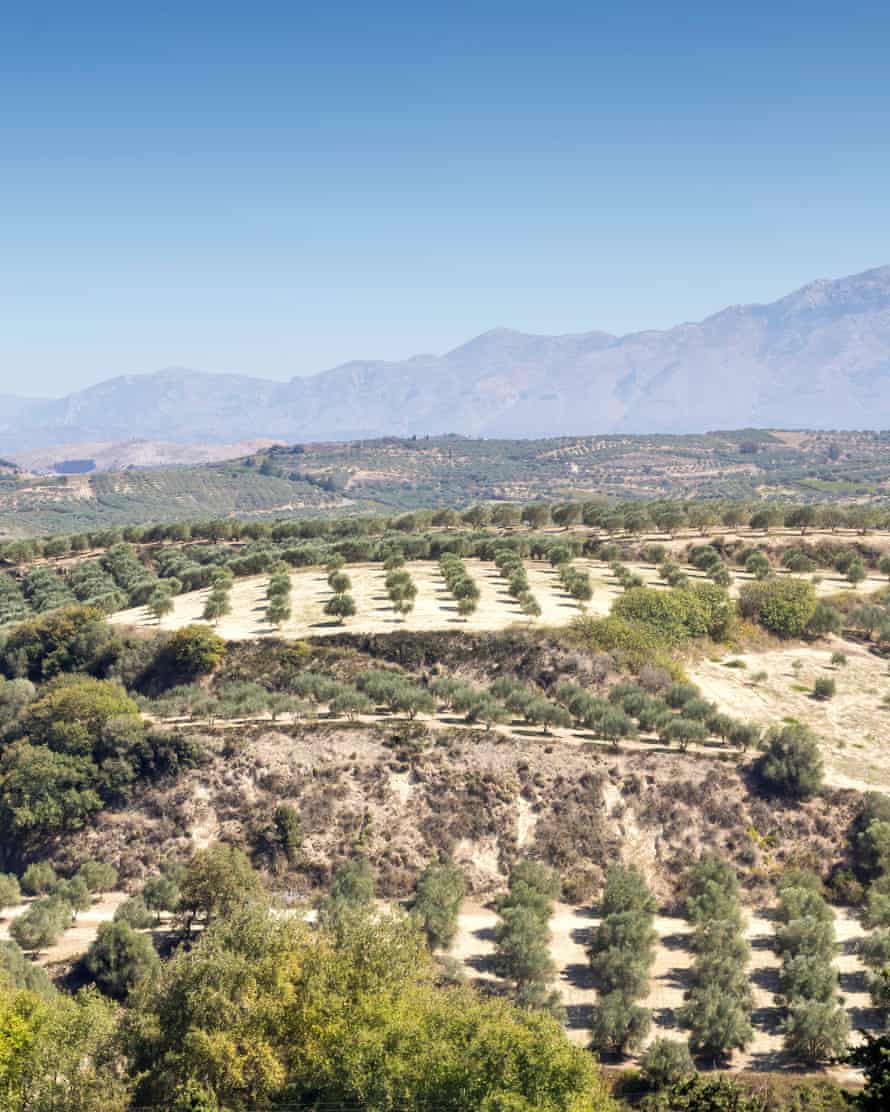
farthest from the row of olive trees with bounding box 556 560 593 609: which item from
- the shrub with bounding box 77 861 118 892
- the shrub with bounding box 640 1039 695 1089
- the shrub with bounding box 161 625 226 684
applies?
the shrub with bounding box 640 1039 695 1089

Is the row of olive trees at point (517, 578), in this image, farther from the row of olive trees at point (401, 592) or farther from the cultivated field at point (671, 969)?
the cultivated field at point (671, 969)

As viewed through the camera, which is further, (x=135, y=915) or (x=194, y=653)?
(x=194, y=653)

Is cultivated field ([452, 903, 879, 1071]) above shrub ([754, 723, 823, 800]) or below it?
below

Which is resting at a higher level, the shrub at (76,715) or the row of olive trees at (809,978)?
the shrub at (76,715)

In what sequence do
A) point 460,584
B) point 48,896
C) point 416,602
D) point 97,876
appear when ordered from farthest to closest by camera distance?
point 416,602 < point 460,584 < point 97,876 < point 48,896

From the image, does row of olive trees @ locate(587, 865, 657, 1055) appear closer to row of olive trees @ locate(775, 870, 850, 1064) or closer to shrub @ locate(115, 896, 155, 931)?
row of olive trees @ locate(775, 870, 850, 1064)

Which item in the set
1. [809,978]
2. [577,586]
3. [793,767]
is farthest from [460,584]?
[809,978]

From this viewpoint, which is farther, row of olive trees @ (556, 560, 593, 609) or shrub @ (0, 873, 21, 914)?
row of olive trees @ (556, 560, 593, 609)

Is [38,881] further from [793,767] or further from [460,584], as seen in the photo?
[793,767]

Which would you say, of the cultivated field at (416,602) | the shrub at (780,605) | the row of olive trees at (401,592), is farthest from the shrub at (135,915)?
the shrub at (780,605)

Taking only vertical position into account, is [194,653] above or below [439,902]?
above

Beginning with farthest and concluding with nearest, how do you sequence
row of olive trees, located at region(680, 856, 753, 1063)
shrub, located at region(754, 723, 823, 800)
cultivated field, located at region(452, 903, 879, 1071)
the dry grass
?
the dry grass
shrub, located at region(754, 723, 823, 800)
cultivated field, located at region(452, 903, 879, 1071)
row of olive trees, located at region(680, 856, 753, 1063)

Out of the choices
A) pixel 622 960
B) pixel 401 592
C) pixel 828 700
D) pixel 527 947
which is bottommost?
pixel 622 960

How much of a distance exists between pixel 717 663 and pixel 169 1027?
5104 cm
